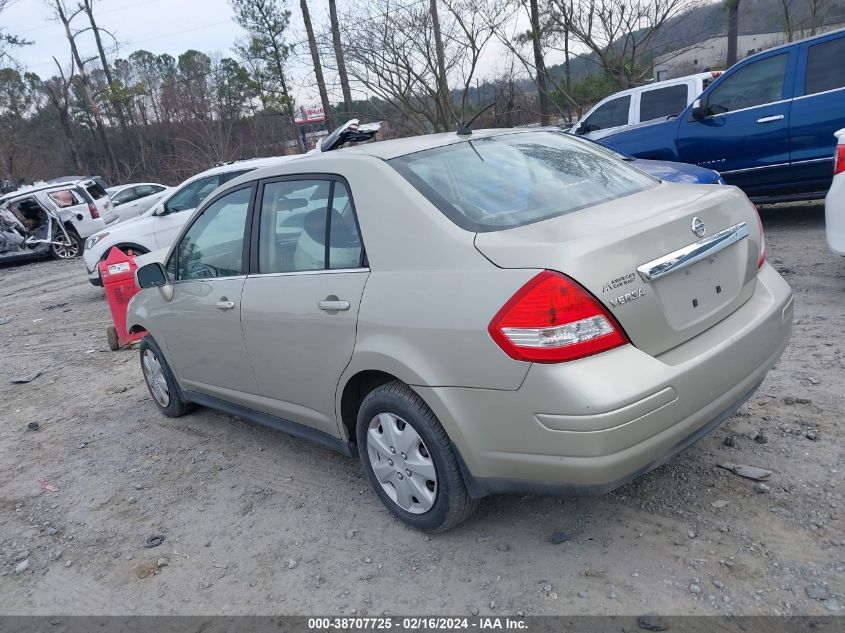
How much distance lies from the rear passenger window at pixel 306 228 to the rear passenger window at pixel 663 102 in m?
8.58

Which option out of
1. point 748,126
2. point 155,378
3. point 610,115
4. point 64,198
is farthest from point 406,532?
point 64,198

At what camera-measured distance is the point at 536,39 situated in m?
17.7

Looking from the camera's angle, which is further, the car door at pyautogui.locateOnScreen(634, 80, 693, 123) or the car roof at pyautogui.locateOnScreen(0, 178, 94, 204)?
the car roof at pyautogui.locateOnScreen(0, 178, 94, 204)

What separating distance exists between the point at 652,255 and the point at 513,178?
0.85 metres

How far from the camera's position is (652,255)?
2.61 metres

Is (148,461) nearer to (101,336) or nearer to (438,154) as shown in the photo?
(438,154)

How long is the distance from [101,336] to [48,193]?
10832 millimetres

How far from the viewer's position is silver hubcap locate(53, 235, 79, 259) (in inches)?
699

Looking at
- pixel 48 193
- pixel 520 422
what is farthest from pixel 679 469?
pixel 48 193

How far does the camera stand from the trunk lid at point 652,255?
Answer: 2.50 metres

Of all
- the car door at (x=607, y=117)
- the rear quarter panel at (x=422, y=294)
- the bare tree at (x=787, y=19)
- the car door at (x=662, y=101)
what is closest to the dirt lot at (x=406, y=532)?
the rear quarter panel at (x=422, y=294)

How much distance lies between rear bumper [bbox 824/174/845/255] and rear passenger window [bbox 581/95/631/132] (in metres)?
6.32

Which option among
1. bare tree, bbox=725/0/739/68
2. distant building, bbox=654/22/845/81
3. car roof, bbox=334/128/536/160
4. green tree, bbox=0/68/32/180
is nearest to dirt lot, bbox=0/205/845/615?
car roof, bbox=334/128/536/160

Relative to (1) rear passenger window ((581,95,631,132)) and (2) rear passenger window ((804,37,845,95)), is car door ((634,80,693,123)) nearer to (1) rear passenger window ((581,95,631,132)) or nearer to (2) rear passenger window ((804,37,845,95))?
(1) rear passenger window ((581,95,631,132))
